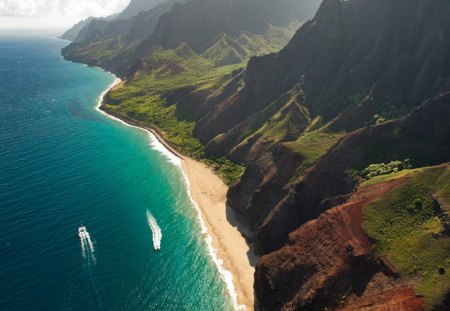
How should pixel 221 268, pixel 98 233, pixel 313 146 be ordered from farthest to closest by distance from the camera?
pixel 313 146 < pixel 98 233 < pixel 221 268

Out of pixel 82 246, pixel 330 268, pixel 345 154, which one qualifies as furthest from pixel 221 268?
pixel 345 154

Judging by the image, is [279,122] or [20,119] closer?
[279,122]

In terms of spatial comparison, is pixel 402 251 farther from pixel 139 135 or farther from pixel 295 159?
pixel 139 135

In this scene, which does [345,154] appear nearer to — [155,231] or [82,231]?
[155,231]

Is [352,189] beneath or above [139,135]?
above

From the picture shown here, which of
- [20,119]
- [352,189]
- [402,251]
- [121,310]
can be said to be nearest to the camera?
[402,251]

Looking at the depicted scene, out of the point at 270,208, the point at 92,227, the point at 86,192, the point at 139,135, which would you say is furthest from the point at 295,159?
the point at 139,135
